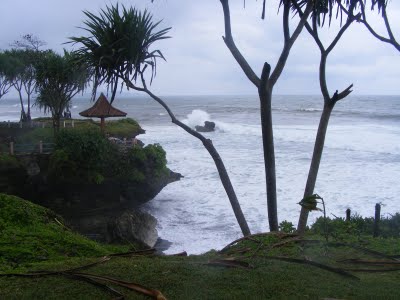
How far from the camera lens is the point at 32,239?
186 inches

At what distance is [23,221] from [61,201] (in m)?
12.0

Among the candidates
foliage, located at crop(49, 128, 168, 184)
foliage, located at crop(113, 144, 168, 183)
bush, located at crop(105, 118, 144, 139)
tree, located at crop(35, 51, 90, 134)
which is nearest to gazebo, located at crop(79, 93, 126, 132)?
tree, located at crop(35, 51, 90, 134)

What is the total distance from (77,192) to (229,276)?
1473cm

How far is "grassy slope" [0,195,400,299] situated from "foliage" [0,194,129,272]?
2 centimetres

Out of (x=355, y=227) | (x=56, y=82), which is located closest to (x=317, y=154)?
(x=355, y=227)

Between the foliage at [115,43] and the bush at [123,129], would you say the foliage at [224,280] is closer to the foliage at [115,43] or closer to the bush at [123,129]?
the foliage at [115,43]

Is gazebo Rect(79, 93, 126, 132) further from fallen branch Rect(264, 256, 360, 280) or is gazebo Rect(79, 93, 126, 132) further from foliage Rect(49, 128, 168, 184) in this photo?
fallen branch Rect(264, 256, 360, 280)

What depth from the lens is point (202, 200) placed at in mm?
18016

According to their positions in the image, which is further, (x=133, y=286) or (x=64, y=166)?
(x=64, y=166)

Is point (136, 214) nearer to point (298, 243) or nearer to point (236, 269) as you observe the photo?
point (298, 243)

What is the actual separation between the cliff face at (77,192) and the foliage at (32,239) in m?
10.6

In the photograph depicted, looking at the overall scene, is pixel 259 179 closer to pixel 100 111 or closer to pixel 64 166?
pixel 100 111

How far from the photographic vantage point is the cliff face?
16906 mm

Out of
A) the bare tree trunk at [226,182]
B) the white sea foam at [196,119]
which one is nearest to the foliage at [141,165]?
the bare tree trunk at [226,182]
